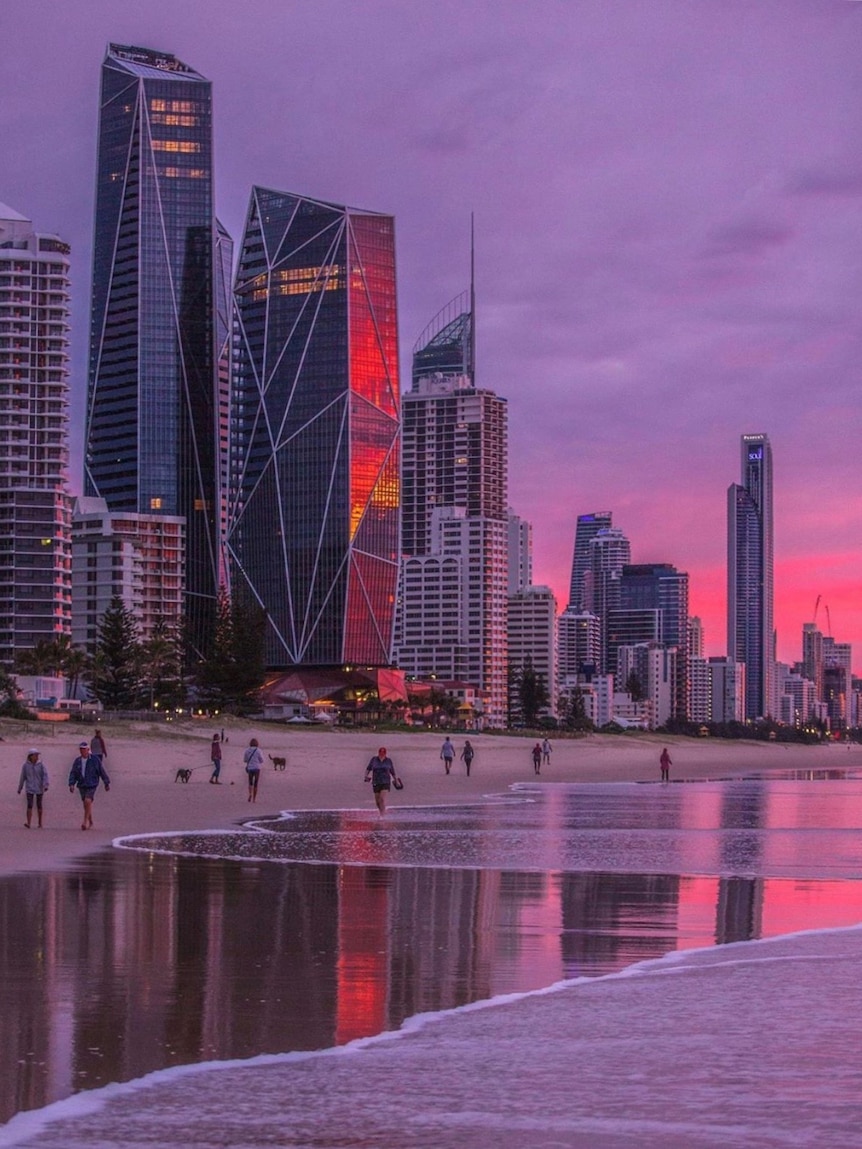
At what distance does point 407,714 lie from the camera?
192375mm

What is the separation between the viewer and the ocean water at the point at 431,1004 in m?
7.69

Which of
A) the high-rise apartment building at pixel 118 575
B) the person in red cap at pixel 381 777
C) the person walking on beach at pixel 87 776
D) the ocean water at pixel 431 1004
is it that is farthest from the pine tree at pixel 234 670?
the ocean water at pixel 431 1004

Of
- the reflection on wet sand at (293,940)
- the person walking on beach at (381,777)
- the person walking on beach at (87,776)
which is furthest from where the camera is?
the person walking on beach at (381,777)

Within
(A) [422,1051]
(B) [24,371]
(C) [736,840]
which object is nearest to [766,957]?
(A) [422,1051]

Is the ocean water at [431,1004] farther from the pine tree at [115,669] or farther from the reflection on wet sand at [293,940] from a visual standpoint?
the pine tree at [115,669]

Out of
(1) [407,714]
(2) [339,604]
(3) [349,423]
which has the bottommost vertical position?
(1) [407,714]

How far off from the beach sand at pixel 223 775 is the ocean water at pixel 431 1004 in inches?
213

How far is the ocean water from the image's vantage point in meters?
7.69

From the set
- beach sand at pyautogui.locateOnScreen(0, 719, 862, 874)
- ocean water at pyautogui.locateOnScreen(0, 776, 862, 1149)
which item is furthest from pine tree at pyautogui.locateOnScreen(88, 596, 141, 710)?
ocean water at pyautogui.locateOnScreen(0, 776, 862, 1149)

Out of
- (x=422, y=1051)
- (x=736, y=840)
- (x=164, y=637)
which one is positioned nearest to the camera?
(x=422, y=1051)

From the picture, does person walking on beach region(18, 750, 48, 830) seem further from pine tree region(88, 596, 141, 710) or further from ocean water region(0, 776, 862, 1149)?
pine tree region(88, 596, 141, 710)

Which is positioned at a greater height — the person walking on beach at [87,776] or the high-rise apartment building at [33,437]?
the high-rise apartment building at [33,437]

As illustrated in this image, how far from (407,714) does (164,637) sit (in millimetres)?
38210

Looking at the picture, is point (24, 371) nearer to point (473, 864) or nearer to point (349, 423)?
point (349, 423)
